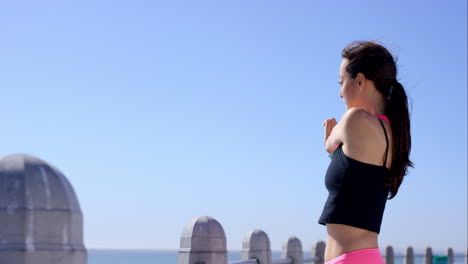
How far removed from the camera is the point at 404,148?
3.40 m

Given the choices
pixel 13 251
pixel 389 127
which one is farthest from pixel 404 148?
pixel 13 251

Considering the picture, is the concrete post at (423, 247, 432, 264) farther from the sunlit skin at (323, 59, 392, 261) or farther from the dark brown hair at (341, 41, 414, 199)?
the sunlit skin at (323, 59, 392, 261)

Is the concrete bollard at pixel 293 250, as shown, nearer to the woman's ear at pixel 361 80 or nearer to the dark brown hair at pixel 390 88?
the dark brown hair at pixel 390 88

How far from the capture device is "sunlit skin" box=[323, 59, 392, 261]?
3.18m

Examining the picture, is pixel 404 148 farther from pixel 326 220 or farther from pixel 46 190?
pixel 46 190

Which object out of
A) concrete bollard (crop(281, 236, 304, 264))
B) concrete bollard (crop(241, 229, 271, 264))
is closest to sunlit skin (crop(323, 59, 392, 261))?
concrete bollard (crop(241, 229, 271, 264))

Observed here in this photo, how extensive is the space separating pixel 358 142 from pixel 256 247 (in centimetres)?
551

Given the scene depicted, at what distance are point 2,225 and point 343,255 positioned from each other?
60.3 inches

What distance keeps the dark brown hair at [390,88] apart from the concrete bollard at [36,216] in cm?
154

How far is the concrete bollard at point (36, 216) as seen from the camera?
2.79 m

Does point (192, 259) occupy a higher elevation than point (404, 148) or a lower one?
lower

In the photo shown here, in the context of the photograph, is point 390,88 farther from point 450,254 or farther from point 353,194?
point 450,254

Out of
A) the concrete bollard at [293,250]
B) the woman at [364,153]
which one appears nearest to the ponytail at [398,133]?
the woman at [364,153]

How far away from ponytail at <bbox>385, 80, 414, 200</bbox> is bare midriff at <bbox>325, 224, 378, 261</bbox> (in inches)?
12.2
